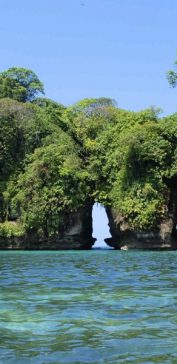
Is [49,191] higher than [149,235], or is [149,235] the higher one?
[49,191]

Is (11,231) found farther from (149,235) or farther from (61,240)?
(149,235)

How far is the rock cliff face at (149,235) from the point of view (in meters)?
33.4

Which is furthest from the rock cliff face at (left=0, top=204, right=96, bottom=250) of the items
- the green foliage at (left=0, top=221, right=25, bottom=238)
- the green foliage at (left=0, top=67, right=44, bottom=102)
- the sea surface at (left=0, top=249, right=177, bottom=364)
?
the sea surface at (left=0, top=249, right=177, bottom=364)

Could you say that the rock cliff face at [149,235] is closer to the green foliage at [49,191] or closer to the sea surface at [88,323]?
the green foliage at [49,191]

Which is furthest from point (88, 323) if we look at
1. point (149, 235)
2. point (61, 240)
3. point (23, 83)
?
point (23, 83)

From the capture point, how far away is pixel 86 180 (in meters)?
36.4

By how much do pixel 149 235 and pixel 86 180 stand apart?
6062 millimetres

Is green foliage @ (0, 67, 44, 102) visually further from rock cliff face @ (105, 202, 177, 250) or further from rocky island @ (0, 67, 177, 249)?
rock cliff face @ (105, 202, 177, 250)

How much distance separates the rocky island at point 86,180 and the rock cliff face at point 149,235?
0.06 metres

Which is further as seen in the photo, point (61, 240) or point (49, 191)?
point (61, 240)

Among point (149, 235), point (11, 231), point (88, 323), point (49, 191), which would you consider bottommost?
point (88, 323)

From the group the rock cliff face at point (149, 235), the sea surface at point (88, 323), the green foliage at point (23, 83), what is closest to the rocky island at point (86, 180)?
the rock cliff face at point (149, 235)

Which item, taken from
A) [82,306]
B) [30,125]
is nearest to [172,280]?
[82,306]

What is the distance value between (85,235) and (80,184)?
13.4 ft
